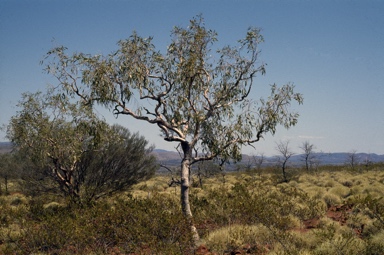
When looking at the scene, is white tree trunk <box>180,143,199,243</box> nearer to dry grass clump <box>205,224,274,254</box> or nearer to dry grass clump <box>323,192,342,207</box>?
dry grass clump <box>205,224,274,254</box>

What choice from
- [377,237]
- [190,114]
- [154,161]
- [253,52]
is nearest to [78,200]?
[154,161]

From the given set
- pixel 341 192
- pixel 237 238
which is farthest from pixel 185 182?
pixel 341 192

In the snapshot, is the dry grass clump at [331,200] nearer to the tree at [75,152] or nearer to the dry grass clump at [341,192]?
the dry grass clump at [341,192]

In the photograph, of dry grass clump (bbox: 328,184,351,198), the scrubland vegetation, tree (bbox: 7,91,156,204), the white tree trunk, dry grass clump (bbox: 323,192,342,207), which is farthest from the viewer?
dry grass clump (bbox: 328,184,351,198)

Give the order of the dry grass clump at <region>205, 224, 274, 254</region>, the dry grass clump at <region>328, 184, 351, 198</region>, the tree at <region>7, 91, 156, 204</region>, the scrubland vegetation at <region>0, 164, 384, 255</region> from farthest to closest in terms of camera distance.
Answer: the dry grass clump at <region>328, 184, 351, 198</region>
the tree at <region>7, 91, 156, 204</region>
the dry grass clump at <region>205, 224, 274, 254</region>
the scrubland vegetation at <region>0, 164, 384, 255</region>

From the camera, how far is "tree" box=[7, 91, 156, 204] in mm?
14805

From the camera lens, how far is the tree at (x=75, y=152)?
48.6ft

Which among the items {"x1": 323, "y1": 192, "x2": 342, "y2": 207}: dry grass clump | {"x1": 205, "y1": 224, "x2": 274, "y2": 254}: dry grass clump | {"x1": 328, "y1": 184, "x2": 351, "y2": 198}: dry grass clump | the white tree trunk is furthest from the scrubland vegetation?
{"x1": 328, "y1": 184, "x2": 351, "y2": 198}: dry grass clump

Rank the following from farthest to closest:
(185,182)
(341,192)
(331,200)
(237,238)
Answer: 1. (341,192)
2. (331,200)
3. (185,182)
4. (237,238)

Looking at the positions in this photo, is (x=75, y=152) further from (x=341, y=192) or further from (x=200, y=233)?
(x=341, y=192)

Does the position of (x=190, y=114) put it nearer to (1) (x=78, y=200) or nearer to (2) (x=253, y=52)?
(2) (x=253, y=52)

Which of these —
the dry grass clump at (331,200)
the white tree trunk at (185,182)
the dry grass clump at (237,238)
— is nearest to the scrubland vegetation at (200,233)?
the dry grass clump at (237,238)

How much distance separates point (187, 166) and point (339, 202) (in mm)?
11487

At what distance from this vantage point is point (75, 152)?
15.0 m
